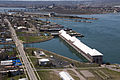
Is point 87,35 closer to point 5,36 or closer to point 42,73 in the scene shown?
point 5,36

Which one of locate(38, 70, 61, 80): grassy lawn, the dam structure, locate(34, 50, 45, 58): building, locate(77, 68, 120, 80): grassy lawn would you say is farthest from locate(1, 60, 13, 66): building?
the dam structure

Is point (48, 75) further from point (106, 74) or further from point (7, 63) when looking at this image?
point (106, 74)

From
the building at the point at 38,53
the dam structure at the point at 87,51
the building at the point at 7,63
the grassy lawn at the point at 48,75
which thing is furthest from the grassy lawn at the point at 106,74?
the building at the point at 7,63

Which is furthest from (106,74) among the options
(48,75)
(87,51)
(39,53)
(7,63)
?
(7,63)

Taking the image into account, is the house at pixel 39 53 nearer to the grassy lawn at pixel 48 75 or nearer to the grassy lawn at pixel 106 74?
the grassy lawn at pixel 48 75

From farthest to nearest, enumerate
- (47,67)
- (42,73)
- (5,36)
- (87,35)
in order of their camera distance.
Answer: (87,35) → (5,36) → (47,67) → (42,73)

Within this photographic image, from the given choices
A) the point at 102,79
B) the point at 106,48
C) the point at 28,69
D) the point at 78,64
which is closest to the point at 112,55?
the point at 106,48

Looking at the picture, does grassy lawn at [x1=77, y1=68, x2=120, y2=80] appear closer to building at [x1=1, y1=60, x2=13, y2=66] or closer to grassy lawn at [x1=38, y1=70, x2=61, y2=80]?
grassy lawn at [x1=38, y1=70, x2=61, y2=80]

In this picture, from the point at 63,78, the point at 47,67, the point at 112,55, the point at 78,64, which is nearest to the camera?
the point at 63,78
